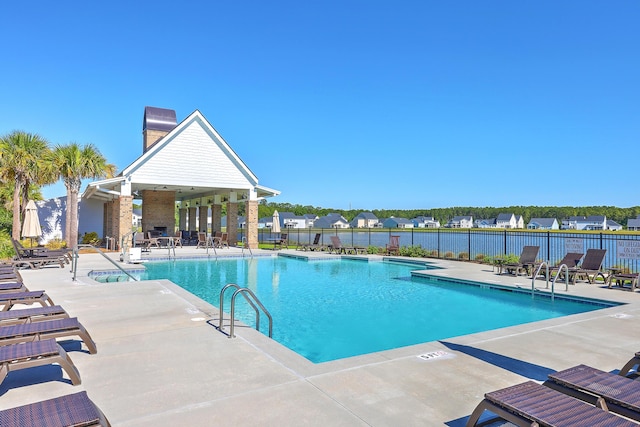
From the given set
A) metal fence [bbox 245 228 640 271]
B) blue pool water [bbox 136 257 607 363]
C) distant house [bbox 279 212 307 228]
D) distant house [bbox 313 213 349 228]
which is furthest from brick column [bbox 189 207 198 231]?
distant house [bbox 313 213 349 228]

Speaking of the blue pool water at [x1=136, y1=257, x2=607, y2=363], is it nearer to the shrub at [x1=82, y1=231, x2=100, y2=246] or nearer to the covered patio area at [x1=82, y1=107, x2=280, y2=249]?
the covered patio area at [x1=82, y1=107, x2=280, y2=249]

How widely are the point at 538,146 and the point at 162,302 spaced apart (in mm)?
30199

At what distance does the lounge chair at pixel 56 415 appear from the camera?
218 cm

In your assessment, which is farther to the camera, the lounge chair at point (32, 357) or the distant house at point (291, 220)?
the distant house at point (291, 220)

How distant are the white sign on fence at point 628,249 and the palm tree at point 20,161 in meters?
24.8

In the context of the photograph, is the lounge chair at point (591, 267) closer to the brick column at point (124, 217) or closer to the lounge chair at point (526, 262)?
the lounge chair at point (526, 262)

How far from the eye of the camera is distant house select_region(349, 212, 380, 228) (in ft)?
323

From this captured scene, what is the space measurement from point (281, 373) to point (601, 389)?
2.66 meters

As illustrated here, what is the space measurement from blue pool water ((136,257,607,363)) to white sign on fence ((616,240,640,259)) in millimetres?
2637

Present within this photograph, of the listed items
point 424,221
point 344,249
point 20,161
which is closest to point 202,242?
point 344,249

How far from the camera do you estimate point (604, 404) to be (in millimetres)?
2607

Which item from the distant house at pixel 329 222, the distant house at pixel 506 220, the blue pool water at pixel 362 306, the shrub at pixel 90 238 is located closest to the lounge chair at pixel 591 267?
the blue pool water at pixel 362 306

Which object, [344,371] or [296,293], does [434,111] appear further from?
[344,371]

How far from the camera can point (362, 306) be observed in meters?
9.44
